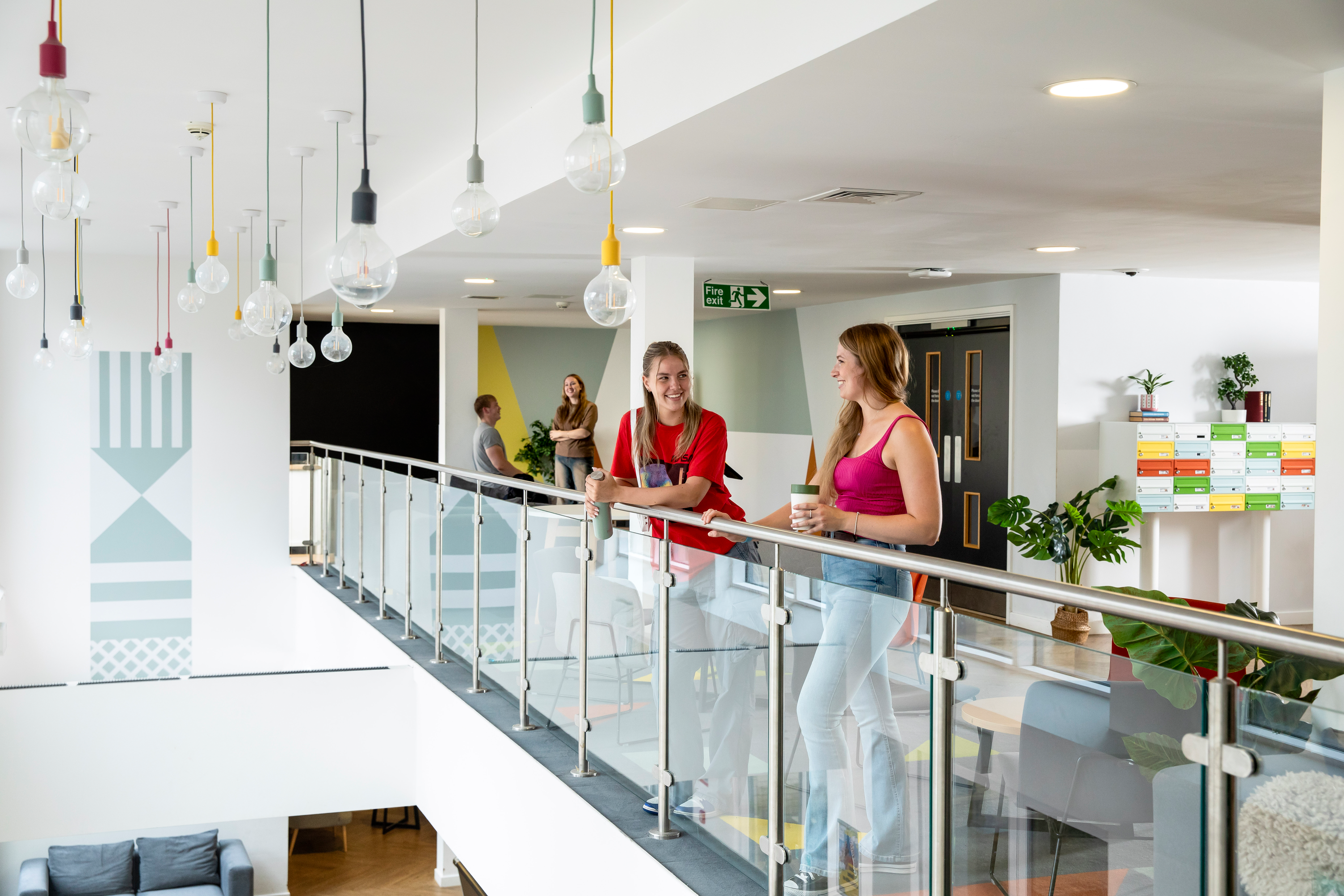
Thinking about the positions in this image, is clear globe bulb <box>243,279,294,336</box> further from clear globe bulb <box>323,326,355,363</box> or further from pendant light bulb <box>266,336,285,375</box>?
pendant light bulb <box>266,336,285,375</box>

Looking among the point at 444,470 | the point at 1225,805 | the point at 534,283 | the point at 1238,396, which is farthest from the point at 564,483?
the point at 1225,805

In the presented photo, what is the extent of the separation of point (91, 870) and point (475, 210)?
10894mm

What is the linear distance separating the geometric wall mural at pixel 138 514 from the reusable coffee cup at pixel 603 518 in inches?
282

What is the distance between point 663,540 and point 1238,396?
7.01 metres

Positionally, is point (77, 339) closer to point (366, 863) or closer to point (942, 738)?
point (942, 738)

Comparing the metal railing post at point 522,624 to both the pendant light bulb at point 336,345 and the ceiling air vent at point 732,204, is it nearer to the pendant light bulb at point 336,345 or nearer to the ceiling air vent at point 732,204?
the pendant light bulb at point 336,345

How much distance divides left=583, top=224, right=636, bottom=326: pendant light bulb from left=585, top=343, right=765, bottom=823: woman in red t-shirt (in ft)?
2.44

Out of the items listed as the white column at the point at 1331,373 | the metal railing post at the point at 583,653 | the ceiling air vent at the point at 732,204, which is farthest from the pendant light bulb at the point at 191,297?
the white column at the point at 1331,373

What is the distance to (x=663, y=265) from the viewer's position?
717 cm

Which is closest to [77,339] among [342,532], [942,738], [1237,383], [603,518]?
[342,532]

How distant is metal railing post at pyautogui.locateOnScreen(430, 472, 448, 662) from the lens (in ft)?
19.4

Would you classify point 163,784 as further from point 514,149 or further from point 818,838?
point 818,838

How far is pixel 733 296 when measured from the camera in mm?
8523

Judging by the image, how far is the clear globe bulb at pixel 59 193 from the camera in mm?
2408
